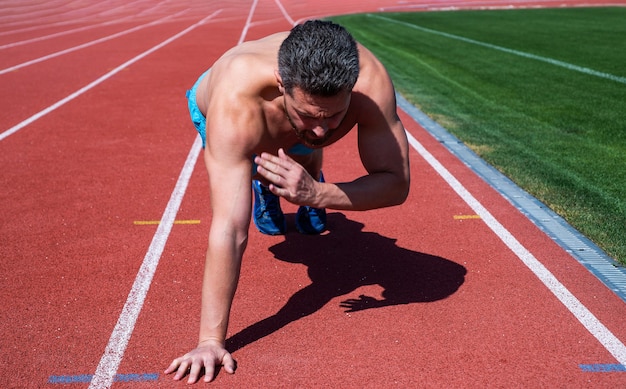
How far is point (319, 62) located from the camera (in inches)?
126

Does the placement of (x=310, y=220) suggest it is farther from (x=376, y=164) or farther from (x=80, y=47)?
(x=80, y=47)

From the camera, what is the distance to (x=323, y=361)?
3.85 metres

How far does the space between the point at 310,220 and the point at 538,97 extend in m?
6.48

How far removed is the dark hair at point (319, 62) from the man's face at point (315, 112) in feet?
0.13

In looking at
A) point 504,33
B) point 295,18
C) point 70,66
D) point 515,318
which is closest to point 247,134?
point 515,318

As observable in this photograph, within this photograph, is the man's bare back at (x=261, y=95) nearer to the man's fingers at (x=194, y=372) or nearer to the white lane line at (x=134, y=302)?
the man's fingers at (x=194, y=372)

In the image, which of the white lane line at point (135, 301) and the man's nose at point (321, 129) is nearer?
the man's nose at point (321, 129)

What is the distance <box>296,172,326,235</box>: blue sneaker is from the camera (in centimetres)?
571

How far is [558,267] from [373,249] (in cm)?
132

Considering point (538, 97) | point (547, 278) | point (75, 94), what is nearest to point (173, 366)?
point (547, 278)

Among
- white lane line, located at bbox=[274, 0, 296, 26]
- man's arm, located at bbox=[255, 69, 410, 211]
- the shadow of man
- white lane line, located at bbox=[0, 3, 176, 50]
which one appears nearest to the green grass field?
the shadow of man

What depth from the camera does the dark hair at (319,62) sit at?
10.5 ft

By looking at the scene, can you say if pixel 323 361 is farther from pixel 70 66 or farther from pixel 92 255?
pixel 70 66

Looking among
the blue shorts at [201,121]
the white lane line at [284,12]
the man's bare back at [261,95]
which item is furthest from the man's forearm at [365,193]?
the white lane line at [284,12]
